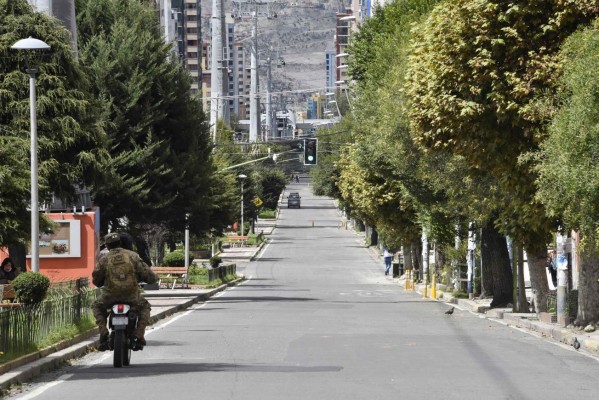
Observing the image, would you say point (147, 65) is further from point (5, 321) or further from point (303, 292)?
point (5, 321)

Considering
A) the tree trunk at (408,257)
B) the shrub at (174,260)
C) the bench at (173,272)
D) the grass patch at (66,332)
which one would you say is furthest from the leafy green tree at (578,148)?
the tree trunk at (408,257)

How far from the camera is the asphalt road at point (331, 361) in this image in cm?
1518

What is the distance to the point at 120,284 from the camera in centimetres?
1811

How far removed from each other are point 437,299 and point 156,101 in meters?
12.3

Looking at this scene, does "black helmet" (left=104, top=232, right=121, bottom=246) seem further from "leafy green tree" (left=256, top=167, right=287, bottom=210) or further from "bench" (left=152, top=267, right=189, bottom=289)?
"leafy green tree" (left=256, top=167, right=287, bottom=210)

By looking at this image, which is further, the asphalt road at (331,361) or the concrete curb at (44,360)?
the concrete curb at (44,360)

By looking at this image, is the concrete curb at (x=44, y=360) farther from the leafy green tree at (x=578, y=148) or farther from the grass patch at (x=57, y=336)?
the leafy green tree at (x=578, y=148)

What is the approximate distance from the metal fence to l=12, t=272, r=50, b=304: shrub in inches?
11.9

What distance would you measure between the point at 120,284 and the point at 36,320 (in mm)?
2358

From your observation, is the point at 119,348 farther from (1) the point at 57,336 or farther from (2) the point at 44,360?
(1) the point at 57,336

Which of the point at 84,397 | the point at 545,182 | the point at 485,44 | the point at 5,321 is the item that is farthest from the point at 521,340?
the point at 84,397

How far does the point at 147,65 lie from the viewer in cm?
4484

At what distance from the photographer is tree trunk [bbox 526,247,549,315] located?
109ft

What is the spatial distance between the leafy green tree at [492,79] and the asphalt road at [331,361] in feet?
11.5
